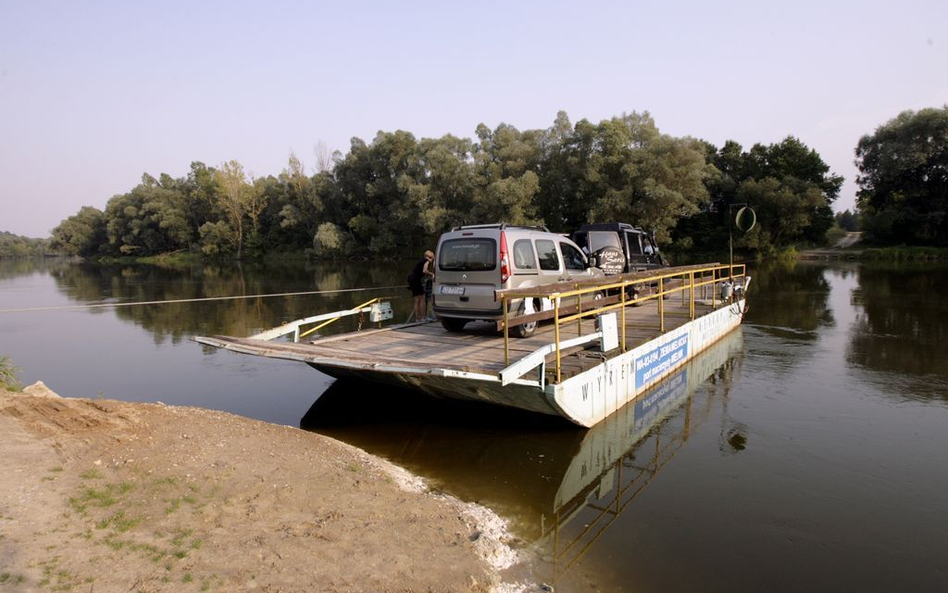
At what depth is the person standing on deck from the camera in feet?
38.4

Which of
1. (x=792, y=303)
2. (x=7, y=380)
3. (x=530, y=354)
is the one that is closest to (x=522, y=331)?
(x=530, y=354)

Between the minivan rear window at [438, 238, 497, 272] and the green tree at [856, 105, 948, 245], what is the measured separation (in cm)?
4678

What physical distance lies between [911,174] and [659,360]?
1857 inches

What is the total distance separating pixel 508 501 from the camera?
571 cm

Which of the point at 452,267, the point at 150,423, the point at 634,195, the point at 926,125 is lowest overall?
the point at 150,423

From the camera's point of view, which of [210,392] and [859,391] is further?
[210,392]

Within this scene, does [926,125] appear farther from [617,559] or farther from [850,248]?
[617,559]

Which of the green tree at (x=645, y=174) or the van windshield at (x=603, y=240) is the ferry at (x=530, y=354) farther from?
the green tree at (x=645, y=174)

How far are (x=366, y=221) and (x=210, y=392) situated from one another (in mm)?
45367

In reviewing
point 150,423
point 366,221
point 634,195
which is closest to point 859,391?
point 150,423

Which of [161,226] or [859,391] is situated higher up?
[161,226]

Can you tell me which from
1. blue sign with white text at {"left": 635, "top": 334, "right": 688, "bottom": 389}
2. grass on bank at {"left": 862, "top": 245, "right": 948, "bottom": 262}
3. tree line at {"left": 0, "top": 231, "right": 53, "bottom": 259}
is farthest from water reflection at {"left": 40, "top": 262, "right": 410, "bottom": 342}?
tree line at {"left": 0, "top": 231, "right": 53, "bottom": 259}

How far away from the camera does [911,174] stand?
4325cm

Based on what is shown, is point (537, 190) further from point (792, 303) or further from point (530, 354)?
point (530, 354)
